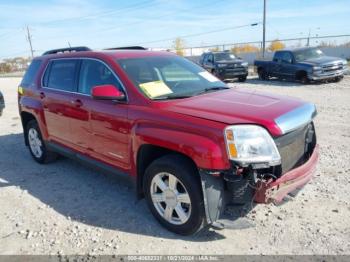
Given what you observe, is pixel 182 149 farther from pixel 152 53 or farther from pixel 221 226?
pixel 152 53

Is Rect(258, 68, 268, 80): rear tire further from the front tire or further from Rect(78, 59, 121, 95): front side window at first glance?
the front tire

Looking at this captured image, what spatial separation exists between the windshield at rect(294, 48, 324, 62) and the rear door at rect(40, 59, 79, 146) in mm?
13113

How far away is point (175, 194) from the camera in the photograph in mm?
3336

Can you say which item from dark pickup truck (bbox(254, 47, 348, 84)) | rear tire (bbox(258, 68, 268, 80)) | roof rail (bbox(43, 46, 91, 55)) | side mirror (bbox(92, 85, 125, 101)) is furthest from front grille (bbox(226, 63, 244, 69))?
side mirror (bbox(92, 85, 125, 101))

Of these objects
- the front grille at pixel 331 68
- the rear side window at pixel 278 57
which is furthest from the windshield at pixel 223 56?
the front grille at pixel 331 68

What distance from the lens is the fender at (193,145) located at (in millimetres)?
2918

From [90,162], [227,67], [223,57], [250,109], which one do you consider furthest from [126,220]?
[223,57]

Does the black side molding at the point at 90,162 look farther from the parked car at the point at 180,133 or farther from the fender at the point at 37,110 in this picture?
the fender at the point at 37,110

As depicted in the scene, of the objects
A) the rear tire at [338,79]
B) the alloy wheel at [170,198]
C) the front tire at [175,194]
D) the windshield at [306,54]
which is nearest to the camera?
the front tire at [175,194]

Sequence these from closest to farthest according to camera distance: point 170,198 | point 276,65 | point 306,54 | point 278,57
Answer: point 170,198 → point 306,54 → point 278,57 → point 276,65

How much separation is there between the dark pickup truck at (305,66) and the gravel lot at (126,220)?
10317mm

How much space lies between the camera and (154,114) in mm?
3393

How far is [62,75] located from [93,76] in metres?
0.91

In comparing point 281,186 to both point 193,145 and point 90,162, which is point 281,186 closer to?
point 193,145
